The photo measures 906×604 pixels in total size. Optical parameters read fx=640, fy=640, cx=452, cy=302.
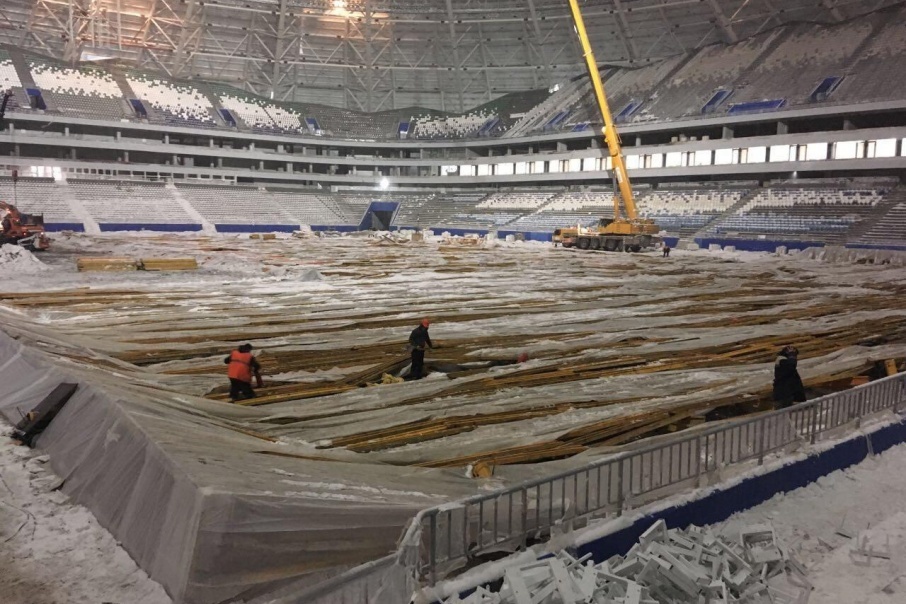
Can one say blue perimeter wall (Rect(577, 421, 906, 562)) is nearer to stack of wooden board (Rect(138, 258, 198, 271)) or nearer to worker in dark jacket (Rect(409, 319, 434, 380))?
worker in dark jacket (Rect(409, 319, 434, 380))

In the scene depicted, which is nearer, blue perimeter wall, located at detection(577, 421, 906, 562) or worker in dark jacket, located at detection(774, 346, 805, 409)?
blue perimeter wall, located at detection(577, 421, 906, 562)

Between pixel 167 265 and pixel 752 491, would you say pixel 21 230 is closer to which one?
pixel 167 265

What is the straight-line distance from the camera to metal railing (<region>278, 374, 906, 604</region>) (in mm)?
5324

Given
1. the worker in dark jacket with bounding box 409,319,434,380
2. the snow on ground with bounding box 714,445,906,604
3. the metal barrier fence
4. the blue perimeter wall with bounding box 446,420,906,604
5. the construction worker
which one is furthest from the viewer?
the worker in dark jacket with bounding box 409,319,434,380

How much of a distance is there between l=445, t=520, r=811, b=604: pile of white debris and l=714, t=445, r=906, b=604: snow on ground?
36cm

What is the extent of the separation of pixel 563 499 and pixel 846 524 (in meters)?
3.44

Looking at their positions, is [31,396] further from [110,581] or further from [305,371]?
[110,581]

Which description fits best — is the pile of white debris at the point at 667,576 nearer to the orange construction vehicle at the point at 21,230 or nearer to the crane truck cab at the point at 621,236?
the orange construction vehicle at the point at 21,230

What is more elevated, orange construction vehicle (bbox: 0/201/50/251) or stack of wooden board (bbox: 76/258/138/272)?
orange construction vehicle (bbox: 0/201/50/251)

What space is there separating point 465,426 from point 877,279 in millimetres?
26608

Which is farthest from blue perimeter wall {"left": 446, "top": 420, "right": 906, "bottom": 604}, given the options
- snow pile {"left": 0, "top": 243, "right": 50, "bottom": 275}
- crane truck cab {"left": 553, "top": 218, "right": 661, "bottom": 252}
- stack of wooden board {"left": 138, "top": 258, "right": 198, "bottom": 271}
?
crane truck cab {"left": 553, "top": 218, "right": 661, "bottom": 252}

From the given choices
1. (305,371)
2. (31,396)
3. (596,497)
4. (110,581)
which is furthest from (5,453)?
(596,497)

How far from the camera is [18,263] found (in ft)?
83.9

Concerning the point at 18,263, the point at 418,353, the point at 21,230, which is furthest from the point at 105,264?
the point at 418,353
